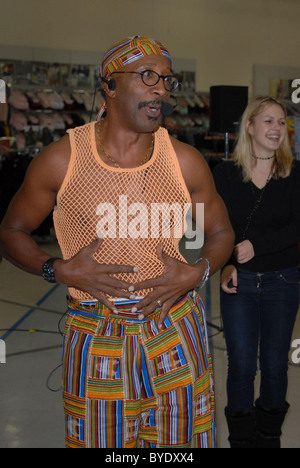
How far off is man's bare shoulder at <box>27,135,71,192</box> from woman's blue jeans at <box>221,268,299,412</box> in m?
1.32

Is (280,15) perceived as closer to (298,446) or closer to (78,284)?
(298,446)

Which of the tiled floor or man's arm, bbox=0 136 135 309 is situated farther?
the tiled floor

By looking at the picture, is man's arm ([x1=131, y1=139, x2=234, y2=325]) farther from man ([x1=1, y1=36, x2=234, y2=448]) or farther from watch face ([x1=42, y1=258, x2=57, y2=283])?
watch face ([x1=42, y1=258, x2=57, y2=283])

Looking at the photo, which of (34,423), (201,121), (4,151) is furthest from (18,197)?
(201,121)

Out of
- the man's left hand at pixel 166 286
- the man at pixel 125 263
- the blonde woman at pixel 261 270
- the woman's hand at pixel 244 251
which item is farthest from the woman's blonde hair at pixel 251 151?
the man's left hand at pixel 166 286

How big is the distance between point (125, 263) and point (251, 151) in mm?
1444

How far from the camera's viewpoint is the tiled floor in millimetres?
3455

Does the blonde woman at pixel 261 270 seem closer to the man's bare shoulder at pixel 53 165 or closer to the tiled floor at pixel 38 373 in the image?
the tiled floor at pixel 38 373

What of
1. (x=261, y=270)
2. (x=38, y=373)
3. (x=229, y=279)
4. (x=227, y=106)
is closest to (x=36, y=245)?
(x=229, y=279)

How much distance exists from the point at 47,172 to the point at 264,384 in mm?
1675

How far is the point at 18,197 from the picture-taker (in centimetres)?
183

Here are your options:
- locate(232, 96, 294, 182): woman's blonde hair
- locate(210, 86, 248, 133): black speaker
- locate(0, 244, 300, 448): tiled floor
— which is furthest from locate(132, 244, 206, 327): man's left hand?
locate(210, 86, 248, 133): black speaker

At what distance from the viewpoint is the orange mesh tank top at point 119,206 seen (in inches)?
68.9

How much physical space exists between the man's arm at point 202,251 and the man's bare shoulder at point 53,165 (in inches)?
13.3
